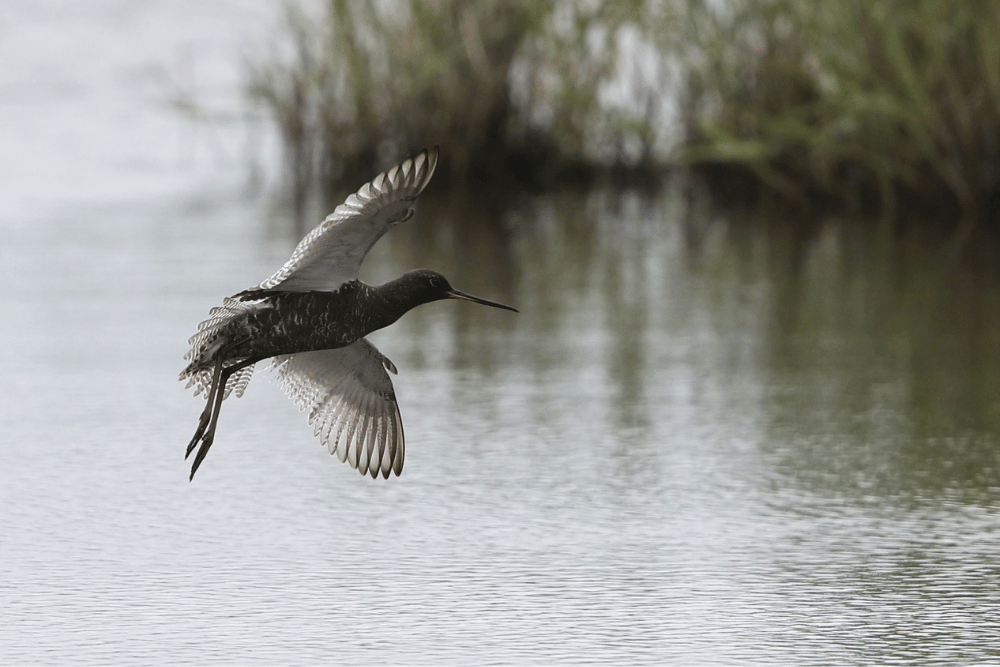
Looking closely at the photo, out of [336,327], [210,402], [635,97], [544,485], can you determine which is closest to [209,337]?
[210,402]

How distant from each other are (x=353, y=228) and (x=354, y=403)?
0.54 m

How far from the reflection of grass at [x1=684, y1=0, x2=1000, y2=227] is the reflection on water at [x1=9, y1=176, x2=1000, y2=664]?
4.35ft

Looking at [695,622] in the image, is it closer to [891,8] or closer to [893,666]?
[893,666]

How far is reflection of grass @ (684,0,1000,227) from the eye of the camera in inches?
331

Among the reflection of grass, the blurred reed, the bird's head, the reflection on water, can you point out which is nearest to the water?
the reflection on water

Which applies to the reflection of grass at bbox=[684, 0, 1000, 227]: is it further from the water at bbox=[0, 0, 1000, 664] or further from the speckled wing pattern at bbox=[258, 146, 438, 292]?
the speckled wing pattern at bbox=[258, 146, 438, 292]

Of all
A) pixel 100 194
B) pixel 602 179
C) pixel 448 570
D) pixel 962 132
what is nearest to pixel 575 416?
pixel 448 570

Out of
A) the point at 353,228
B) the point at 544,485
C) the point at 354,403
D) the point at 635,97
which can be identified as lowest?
the point at 544,485

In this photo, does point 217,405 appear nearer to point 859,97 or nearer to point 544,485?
point 544,485

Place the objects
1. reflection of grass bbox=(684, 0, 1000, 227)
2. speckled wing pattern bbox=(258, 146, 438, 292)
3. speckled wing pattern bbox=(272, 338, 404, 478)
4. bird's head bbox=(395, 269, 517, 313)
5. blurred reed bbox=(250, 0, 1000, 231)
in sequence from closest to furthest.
Answer: 1. speckled wing pattern bbox=(258, 146, 438, 292)
2. bird's head bbox=(395, 269, 517, 313)
3. speckled wing pattern bbox=(272, 338, 404, 478)
4. reflection of grass bbox=(684, 0, 1000, 227)
5. blurred reed bbox=(250, 0, 1000, 231)

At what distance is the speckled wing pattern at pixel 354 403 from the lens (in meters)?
3.97

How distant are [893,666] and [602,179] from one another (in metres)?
8.89

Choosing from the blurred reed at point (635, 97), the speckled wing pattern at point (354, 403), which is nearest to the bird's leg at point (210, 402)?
the speckled wing pattern at point (354, 403)

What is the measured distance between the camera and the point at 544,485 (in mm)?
4129
